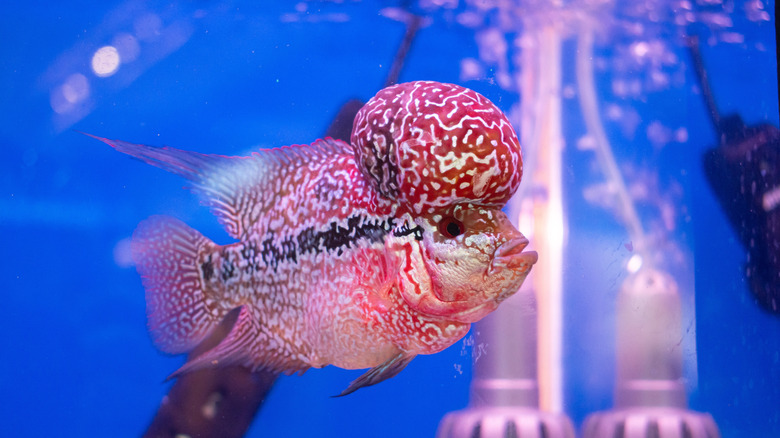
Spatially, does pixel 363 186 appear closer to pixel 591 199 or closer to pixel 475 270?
pixel 475 270

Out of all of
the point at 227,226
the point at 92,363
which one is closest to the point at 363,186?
the point at 227,226

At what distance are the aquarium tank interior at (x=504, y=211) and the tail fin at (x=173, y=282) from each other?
0.15 meters

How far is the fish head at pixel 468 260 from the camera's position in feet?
3.24

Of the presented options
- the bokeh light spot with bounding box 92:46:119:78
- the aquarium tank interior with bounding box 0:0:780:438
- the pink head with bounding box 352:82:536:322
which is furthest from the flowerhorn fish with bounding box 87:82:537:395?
the bokeh light spot with bounding box 92:46:119:78

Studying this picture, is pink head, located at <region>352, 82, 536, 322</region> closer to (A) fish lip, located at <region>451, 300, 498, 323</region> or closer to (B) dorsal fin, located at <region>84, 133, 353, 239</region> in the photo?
(A) fish lip, located at <region>451, 300, 498, 323</region>

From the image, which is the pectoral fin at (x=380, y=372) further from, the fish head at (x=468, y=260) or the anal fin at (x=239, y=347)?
the anal fin at (x=239, y=347)

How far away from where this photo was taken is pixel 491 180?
98 cm

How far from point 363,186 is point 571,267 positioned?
37.0 inches

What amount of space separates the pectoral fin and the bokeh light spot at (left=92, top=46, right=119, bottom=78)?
4.34 ft

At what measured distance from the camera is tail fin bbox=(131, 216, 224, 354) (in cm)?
134

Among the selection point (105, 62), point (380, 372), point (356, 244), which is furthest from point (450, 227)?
point (105, 62)

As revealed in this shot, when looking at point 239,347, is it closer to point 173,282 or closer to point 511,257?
point 173,282

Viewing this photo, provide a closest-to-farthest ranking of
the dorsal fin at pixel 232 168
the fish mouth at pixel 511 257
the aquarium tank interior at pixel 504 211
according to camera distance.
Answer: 1. the fish mouth at pixel 511 257
2. the dorsal fin at pixel 232 168
3. the aquarium tank interior at pixel 504 211

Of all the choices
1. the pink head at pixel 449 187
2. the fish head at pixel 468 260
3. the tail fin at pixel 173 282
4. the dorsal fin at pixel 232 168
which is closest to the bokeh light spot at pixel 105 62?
the dorsal fin at pixel 232 168
